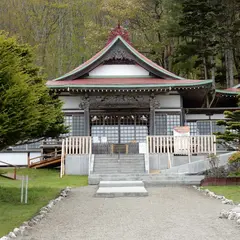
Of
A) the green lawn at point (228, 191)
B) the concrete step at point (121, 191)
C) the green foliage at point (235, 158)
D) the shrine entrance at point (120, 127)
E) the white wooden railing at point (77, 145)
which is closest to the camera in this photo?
the green lawn at point (228, 191)

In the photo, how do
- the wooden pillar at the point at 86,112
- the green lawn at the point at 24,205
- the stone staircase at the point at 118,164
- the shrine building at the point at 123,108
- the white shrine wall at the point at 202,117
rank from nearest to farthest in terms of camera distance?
the green lawn at the point at 24,205 < the stone staircase at the point at 118,164 < the shrine building at the point at 123,108 < the wooden pillar at the point at 86,112 < the white shrine wall at the point at 202,117

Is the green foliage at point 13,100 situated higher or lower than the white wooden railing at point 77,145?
higher

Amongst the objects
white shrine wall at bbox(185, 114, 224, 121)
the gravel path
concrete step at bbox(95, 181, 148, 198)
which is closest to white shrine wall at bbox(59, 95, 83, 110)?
white shrine wall at bbox(185, 114, 224, 121)

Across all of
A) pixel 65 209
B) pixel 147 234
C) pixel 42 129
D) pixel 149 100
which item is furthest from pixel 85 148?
pixel 147 234

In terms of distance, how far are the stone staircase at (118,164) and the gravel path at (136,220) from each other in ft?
17.8

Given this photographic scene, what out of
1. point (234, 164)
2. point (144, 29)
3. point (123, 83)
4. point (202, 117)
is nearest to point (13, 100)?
point (234, 164)

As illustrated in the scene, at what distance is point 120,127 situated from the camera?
20.9m

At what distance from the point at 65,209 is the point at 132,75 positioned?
13.9m

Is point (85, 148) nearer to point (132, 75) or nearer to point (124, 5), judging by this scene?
point (132, 75)

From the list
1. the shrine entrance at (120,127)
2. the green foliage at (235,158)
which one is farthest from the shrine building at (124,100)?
the green foliage at (235,158)

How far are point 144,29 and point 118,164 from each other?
18.5 m

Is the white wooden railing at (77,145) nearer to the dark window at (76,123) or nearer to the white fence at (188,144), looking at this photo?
the dark window at (76,123)

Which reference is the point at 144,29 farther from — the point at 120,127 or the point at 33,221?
the point at 33,221

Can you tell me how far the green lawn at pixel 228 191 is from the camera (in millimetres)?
10052
